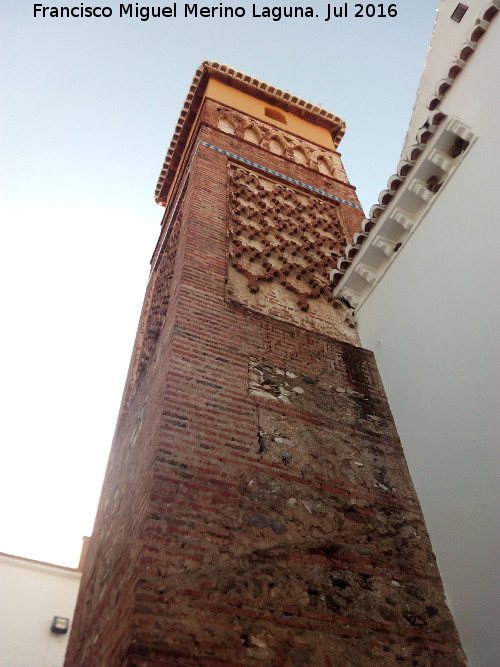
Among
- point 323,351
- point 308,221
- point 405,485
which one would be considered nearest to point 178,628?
point 405,485

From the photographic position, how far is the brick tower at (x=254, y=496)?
2160mm

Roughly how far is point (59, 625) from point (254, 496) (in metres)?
9.95

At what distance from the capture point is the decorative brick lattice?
469 centimetres

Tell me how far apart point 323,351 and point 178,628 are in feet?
8.11

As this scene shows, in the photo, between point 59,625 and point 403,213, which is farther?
point 59,625

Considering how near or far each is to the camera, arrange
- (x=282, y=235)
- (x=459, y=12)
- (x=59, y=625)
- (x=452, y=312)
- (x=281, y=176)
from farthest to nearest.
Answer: (x=59, y=625)
(x=281, y=176)
(x=282, y=235)
(x=459, y=12)
(x=452, y=312)

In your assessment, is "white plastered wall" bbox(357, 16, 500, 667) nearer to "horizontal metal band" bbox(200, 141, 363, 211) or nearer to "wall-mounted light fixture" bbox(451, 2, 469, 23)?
"wall-mounted light fixture" bbox(451, 2, 469, 23)

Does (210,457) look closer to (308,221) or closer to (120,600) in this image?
(120,600)

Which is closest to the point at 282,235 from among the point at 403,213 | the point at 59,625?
the point at 403,213

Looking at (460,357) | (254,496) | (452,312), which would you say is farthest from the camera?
(452,312)

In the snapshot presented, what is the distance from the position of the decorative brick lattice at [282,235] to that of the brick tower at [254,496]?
0.03 meters

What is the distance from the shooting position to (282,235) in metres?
5.39

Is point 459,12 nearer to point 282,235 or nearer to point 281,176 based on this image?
point 281,176

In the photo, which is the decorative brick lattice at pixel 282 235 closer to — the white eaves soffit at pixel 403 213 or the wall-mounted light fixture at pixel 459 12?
the white eaves soffit at pixel 403 213
